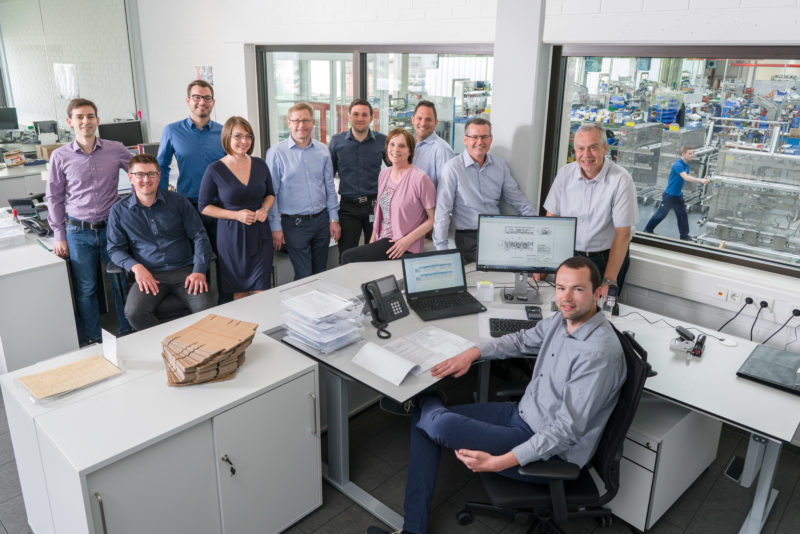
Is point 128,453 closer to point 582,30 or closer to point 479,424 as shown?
point 479,424

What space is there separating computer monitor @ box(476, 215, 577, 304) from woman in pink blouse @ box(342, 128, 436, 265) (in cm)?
66

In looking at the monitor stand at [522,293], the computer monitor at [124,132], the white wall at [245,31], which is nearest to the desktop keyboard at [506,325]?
the monitor stand at [522,293]

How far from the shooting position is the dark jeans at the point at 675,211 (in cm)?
372

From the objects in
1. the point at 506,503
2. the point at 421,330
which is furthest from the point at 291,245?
the point at 506,503

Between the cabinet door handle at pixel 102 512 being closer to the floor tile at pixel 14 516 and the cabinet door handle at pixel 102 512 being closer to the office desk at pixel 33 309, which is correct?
the floor tile at pixel 14 516

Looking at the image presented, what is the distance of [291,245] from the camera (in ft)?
13.7

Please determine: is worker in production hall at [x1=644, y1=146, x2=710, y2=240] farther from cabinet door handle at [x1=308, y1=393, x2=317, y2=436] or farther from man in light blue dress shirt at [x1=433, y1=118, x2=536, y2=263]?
cabinet door handle at [x1=308, y1=393, x2=317, y2=436]

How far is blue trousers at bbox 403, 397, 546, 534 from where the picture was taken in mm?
2385

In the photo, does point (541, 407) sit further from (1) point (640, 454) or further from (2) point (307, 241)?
(2) point (307, 241)

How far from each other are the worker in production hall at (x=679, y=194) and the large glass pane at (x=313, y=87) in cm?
274

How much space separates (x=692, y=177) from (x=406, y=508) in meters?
2.52

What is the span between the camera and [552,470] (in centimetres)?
215

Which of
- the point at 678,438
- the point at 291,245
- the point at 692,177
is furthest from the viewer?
the point at 291,245

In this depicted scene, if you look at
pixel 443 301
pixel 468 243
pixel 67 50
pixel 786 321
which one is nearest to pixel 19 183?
pixel 67 50
